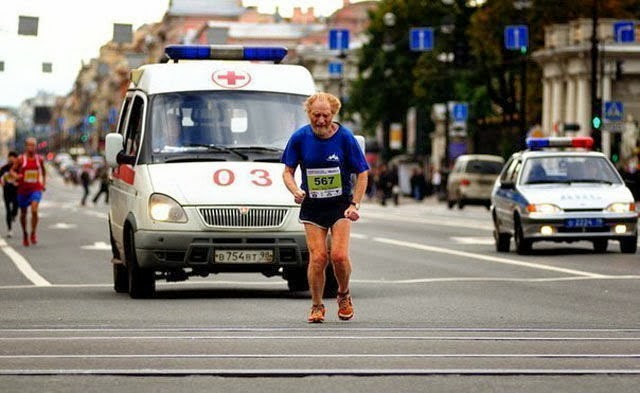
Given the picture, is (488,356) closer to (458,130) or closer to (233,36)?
(458,130)

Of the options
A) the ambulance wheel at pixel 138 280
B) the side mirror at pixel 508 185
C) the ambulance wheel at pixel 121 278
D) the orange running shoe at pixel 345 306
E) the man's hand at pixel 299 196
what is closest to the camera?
the man's hand at pixel 299 196

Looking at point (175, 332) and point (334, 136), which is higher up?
point (334, 136)

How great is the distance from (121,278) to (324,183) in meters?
5.22

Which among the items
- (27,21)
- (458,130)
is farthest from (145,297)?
(458,130)

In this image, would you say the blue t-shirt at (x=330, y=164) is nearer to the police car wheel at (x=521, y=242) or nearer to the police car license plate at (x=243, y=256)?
the police car license plate at (x=243, y=256)

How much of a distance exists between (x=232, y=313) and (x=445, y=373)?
5.44 meters

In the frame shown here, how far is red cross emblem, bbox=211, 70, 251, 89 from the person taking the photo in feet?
62.2

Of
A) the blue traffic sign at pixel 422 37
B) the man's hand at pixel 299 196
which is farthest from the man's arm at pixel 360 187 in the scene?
the blue traffic sign at pixel 422 37

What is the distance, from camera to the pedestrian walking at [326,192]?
Answer: 47.8 ft

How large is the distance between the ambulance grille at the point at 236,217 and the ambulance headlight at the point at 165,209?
22 cm

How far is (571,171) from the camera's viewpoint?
29.5 metres

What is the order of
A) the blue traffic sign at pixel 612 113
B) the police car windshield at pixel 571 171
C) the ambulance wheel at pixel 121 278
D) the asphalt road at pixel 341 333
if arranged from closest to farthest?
the asphalt road at pixel 341 333 < the ambulance wheel at pixel 121 278 < the police car windshield at pixel 571 171 < the blue traffic sign at pixel 612 113

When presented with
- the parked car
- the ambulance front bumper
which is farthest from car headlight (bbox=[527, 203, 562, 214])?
the parked car

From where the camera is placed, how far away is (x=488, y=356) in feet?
38.1
